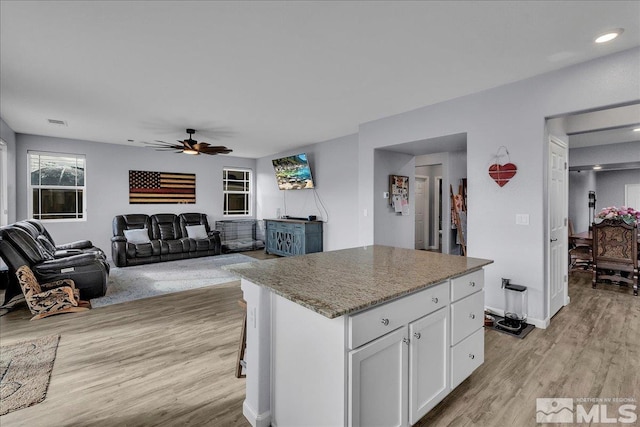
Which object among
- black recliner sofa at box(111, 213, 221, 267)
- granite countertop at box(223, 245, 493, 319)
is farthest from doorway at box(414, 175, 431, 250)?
granite countertop at box(223, 245, 493, 319)

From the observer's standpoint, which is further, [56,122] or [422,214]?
[422,214]

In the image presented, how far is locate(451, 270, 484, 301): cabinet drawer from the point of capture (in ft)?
6.13

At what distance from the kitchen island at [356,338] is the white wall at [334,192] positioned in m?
3.75

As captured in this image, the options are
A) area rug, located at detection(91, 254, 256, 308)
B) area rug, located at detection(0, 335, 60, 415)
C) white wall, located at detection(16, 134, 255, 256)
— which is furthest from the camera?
white wall, located at detection(16, 134, 255, 256)

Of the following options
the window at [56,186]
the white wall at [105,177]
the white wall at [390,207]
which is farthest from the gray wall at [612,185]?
the window at [56,186]

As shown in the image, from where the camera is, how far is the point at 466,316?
1.97 m

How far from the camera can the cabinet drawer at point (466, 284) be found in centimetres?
187

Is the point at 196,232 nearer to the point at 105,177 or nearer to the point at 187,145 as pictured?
the point at 105,177

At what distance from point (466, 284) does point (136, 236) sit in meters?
6.29

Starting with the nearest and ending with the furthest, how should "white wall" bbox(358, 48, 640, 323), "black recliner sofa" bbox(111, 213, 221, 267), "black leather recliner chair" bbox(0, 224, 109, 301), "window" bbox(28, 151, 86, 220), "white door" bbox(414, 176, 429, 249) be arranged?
"white wall" bbox(358, 48, 640, 323)
"black leather recliner chair" bbox(0, 224, 109, 301)
"window" bbox(28, 151, 86, 220)
"black recliner sofa" bbox(111, 213, 221, 267)
"white door" bbox(414, 176, 429, 249)

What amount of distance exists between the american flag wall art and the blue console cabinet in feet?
7.17

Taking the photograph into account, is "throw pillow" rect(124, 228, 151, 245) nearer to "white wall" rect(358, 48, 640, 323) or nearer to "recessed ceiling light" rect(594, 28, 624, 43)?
"white wall" rect(358, 48, 640, 323)

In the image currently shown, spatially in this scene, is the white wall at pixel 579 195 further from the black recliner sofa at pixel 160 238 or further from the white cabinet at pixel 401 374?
the black recliner sofa at pixel 160 238

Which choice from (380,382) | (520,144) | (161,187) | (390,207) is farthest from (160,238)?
(520,144)
